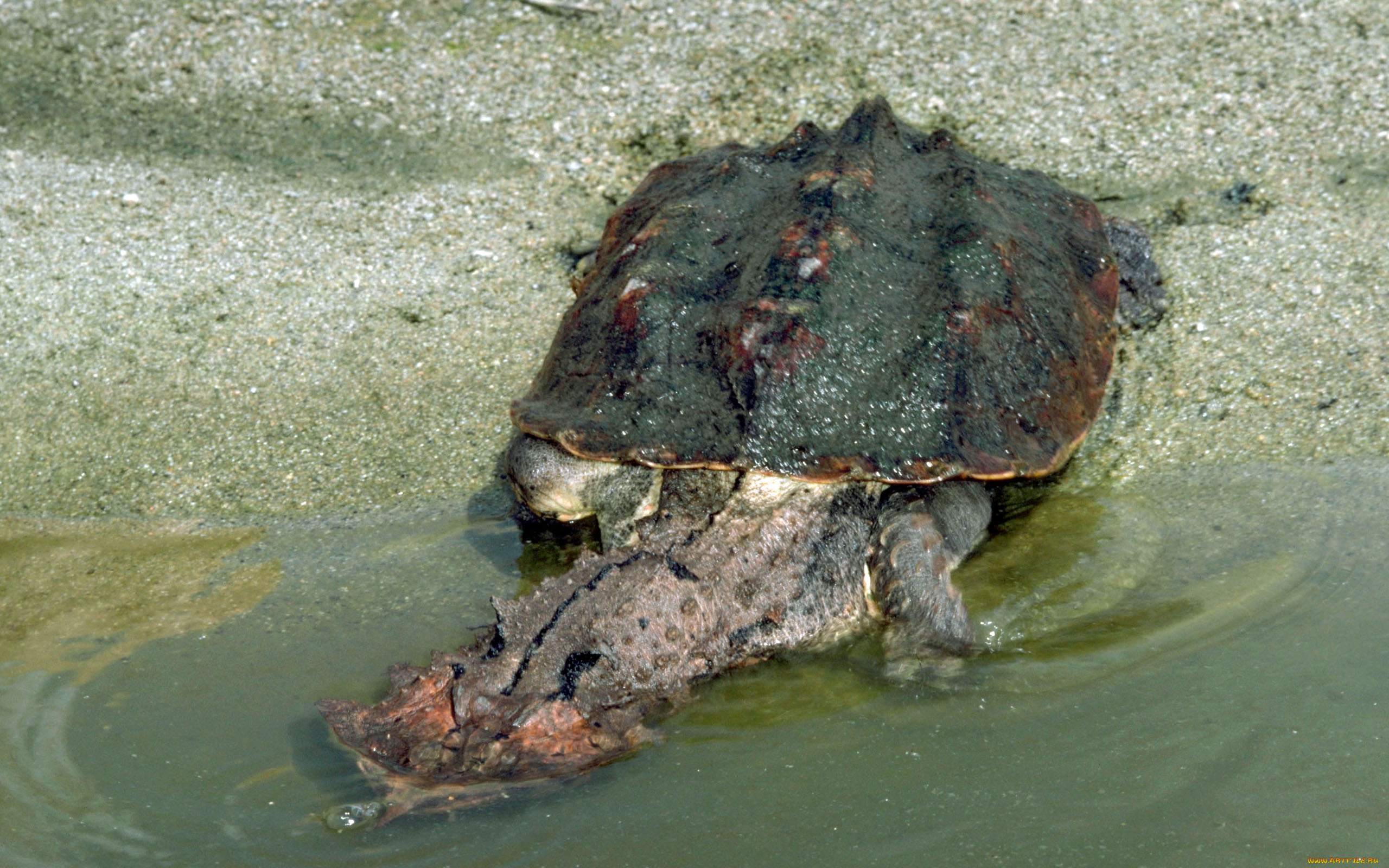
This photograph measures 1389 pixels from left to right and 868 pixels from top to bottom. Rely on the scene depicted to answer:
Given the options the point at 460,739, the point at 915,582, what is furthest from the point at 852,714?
the point at 460,739

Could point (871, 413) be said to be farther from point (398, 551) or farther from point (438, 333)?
point (438, 333)

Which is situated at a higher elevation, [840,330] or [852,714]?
[840,330]

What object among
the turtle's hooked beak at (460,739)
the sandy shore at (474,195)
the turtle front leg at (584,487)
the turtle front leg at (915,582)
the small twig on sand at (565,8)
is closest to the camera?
the turtle's hooked beak at (460,739)

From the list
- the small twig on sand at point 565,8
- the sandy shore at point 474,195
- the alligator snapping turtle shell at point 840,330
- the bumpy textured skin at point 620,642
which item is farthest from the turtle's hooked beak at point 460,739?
the small twig on sand at point 565,8

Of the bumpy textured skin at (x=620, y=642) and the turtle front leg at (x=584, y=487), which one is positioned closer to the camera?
the bumpy textured skin at (x=620, y=642)

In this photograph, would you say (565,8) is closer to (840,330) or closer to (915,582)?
(840,330)

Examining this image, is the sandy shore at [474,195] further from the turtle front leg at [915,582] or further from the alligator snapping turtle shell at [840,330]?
the turtle front leg at [915,582]

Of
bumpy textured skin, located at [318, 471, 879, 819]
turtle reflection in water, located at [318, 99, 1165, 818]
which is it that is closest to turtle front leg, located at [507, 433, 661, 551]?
turtle reflection in water, located at [318, 99, 1165, 818]
